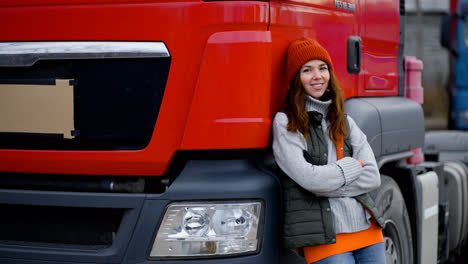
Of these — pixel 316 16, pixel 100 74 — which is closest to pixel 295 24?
pixel 316 16

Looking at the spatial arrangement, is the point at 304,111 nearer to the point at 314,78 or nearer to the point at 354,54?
the point at 314,78

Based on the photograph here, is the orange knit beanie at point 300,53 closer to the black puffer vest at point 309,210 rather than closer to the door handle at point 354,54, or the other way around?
the black puffer vest at point 309,210

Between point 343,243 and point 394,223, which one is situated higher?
point 343,243

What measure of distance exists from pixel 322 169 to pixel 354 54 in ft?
2.98

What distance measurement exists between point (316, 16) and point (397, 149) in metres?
1.11

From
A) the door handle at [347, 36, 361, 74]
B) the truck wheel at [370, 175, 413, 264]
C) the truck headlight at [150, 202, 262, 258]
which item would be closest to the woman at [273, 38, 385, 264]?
the truck headlight at [150, 202, 262, 258]

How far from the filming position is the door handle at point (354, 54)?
3.41m

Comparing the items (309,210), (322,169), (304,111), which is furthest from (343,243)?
(304,111)

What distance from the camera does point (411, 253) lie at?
4.05 meters

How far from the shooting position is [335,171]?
2811 millimetres

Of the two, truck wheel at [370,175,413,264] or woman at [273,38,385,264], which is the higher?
woman at [273,38,385,264]

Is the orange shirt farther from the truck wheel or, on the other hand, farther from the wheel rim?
the wheel rim

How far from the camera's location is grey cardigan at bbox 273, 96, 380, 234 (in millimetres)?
2736

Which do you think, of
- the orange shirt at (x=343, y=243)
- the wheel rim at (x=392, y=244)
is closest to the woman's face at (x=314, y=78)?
the orange shirt at (x=343, y=243)
